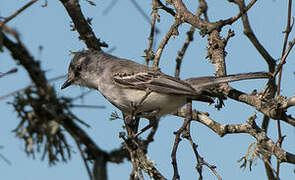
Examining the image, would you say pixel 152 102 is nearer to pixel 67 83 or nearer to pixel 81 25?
pixel 81 25

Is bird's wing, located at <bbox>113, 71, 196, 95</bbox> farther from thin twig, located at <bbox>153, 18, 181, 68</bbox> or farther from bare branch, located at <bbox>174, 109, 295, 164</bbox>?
bare branch, located at <bbox>174, 109, 295, 164</bbox>

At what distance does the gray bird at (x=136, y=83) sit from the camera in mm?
5496

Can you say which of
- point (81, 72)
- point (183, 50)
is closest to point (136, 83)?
point (183, 50)

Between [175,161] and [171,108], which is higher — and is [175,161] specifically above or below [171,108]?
below

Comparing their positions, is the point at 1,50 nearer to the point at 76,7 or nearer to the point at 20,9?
the point at 20,9

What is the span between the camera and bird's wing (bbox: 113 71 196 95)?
5.60 metres

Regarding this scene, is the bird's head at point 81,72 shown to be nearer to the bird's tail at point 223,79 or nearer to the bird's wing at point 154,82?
the bird's wing at point 154,82

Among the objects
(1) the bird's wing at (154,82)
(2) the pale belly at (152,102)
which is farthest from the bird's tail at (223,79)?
(2) the pale belly at (152,102)

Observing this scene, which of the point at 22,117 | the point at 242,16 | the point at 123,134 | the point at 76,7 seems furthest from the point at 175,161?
the point at 76,7

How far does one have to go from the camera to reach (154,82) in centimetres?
587

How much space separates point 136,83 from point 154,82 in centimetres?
28

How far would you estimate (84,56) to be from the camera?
6387 mm

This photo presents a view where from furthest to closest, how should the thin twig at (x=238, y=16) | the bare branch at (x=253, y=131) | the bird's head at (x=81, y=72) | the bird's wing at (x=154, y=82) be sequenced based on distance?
the bird's head at (x=81, y=72) → the bird's wing at (x=154, y=82) → the thin twig at (x=238, y=16) → the bare branch at (x=253, y=131)

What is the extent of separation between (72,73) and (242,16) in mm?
2942
